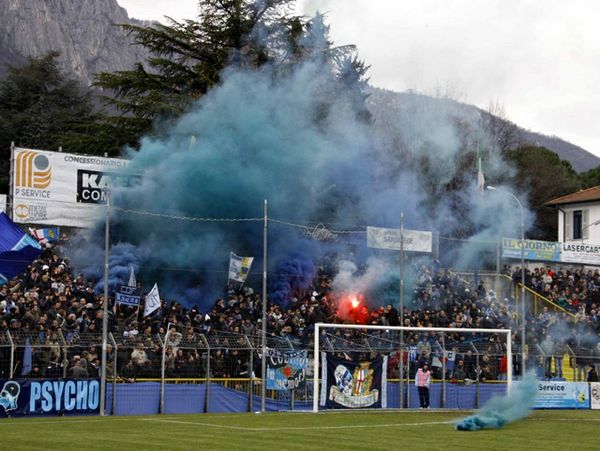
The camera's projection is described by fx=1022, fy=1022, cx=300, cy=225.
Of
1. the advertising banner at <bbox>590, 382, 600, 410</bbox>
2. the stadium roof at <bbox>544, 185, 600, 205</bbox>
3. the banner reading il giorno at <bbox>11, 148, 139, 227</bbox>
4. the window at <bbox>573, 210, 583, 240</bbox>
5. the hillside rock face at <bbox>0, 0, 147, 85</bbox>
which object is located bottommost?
the advertising banner at <bbox>590, 382, 600, 410</bbox>

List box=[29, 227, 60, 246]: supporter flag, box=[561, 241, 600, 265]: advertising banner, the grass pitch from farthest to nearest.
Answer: box=[561, 241, 600, 265]: advertising banner, box=[29, 227, 60, 246]: supporter flag, the grass pitch

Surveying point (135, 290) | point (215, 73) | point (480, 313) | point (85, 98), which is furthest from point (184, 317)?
point (85, 98)

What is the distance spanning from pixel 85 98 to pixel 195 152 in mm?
27573

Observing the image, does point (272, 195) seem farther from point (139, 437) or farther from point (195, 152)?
point (139, 437)

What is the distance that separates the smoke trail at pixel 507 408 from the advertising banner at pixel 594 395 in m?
11.8

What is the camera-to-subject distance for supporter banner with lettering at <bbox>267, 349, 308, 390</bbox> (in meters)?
34.6

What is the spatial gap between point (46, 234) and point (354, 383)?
48.5 ft

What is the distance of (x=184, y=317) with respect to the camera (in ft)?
123

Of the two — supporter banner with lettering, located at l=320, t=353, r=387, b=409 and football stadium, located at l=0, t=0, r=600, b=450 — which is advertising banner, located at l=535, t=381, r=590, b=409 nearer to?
football stadium, located at l=0, t=0, r=600, b=450

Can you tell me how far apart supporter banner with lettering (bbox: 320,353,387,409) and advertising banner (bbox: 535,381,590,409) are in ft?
23.0

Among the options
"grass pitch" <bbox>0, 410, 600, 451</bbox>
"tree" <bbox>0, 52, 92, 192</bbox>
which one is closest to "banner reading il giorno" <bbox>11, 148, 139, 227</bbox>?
"grass pitch" <bbox>0, 410, 600, 451</bbox>

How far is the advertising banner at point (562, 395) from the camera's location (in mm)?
39688

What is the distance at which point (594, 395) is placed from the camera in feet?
137

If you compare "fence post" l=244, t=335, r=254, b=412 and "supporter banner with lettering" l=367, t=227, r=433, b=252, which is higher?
"supporter banner with lettering" l=367, t=227, r=433, b=252
